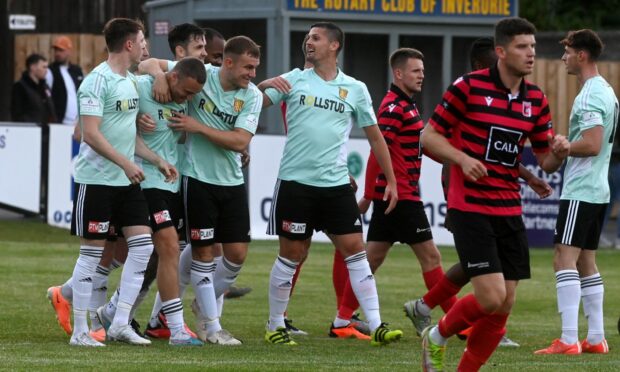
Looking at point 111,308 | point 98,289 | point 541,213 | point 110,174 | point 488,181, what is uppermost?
point 488,181

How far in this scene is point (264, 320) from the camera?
41.0 feet

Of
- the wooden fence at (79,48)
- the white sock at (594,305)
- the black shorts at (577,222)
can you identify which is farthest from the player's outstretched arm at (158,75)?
the wooden fence at (79,48)

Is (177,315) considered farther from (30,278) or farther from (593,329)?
(30,278)

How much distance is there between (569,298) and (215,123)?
8.95 feet

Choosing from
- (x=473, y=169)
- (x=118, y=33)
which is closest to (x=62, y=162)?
(x=118, y=33)

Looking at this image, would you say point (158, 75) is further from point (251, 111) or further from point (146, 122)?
point (251, 111)

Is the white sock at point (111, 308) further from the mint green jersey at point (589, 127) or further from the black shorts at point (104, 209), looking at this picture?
the mint green jersey at point (589, 127)

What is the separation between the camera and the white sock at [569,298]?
1066cm

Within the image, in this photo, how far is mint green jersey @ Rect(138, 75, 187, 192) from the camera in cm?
1045

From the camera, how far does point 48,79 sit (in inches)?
900

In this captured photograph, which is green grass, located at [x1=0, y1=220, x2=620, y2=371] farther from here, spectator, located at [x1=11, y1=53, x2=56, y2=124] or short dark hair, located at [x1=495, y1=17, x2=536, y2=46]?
spectator, located at [x1=11, y1=53, x2=56, y2=124]

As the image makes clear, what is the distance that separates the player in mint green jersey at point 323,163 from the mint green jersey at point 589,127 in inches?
49.5

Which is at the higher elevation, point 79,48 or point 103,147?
point 79,48

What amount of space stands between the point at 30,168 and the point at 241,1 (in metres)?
4.41
